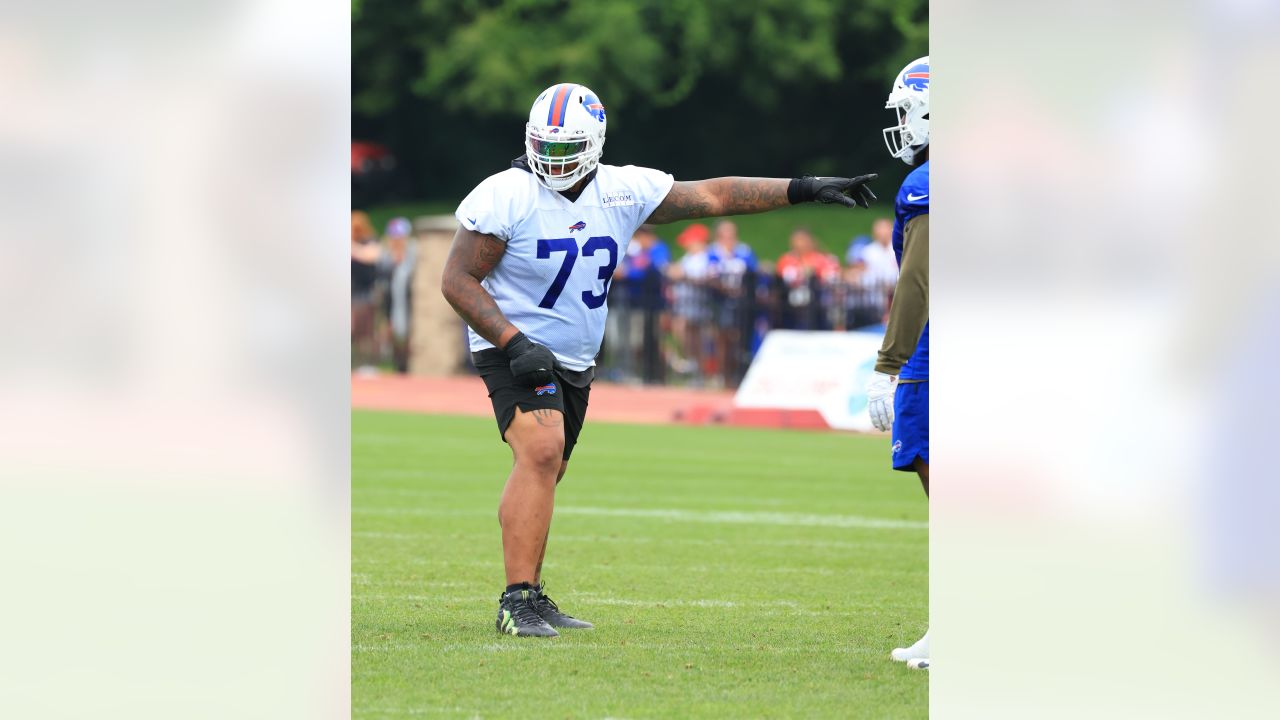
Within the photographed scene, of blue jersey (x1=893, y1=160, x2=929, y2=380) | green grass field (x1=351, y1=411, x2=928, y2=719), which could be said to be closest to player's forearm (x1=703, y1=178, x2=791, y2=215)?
blue jersey (x1=893, y1=160, x2=929, y2=380)

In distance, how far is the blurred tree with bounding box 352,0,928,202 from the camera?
4125 centimetres

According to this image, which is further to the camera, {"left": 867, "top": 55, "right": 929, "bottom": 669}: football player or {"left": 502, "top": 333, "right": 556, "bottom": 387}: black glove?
{"left": 502, "top": 333, "right": 556, "bottom": 387}: black glove

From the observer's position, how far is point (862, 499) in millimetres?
12648

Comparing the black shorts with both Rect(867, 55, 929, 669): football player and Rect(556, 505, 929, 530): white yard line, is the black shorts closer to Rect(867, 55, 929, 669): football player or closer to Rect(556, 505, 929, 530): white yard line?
Rect(867, 55, 929, 669): football player

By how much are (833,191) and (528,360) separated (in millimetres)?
1287

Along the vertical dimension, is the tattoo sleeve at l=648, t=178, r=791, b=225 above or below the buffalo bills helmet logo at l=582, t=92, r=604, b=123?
below

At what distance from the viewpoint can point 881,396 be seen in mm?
6711

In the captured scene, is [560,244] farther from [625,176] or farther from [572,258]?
[625,176]

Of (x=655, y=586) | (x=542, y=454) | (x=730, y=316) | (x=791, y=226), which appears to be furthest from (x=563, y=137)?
(x=791, y=226)

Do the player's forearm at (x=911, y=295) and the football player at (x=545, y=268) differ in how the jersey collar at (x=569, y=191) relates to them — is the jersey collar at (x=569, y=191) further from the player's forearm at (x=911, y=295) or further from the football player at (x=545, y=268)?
the player's forearm at (x=911, y=295)

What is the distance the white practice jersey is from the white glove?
1.07 m

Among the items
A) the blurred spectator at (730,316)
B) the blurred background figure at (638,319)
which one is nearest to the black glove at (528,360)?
the blurred spectator at (730,316)

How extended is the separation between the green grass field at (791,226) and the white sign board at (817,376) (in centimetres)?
1962
